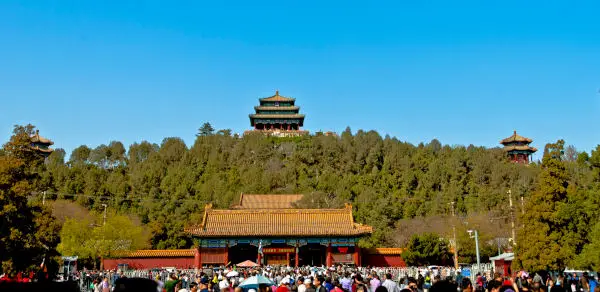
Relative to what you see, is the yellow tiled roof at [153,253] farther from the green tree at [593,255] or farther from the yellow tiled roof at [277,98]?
the yellow tiled roof at [277,98]

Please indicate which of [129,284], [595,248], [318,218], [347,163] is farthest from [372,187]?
[129,284]

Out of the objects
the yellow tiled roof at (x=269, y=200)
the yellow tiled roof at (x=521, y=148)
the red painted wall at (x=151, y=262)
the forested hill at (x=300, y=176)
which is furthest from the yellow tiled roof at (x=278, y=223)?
the yellow tiled roof at (x=521, y=148)

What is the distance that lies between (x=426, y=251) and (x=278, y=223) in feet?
36.2

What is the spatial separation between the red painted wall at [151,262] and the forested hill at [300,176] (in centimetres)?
1054

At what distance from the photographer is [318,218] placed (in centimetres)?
4141

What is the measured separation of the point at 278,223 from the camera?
40.7 meters

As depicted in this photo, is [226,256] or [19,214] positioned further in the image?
[226,256]

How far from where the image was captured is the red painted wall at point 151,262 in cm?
3778

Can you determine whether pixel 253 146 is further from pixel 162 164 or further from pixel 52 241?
pixel 52 241

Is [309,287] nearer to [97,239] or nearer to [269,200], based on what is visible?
[97,239]

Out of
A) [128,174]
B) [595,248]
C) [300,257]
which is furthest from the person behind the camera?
[128,174]

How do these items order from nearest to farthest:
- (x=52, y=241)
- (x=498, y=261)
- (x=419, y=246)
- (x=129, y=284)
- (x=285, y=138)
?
(x=129, y=284) → (x=52, y=241) → (x=498, y=261) → (x=419, y=246) → (x=285, y=138)

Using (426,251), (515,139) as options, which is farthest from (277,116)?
(426,251)

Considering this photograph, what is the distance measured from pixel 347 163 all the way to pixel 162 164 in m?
25.7
